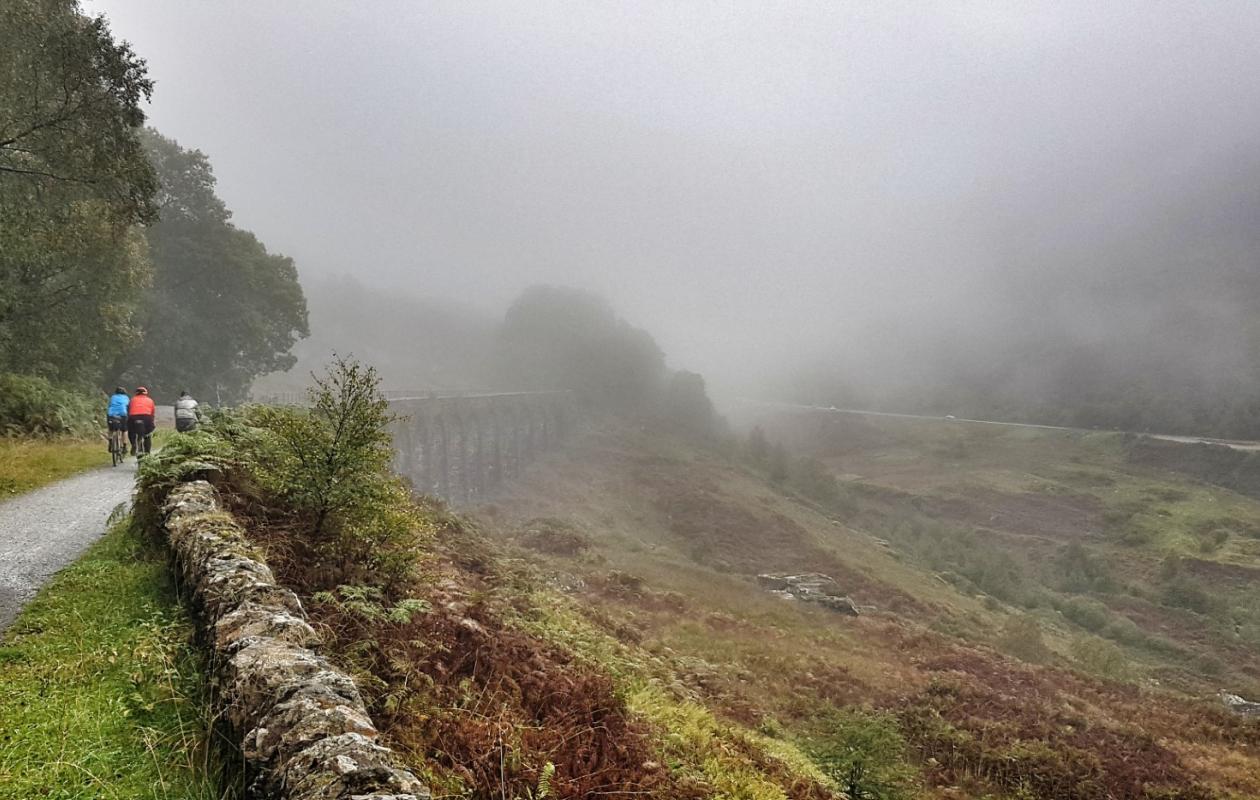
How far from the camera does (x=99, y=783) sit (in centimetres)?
320

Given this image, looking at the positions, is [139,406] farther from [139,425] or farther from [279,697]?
[279,697]

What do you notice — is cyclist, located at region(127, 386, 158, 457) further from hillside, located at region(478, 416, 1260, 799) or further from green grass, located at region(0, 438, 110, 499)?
hillside, located at region(478, 416, 1260, 799)

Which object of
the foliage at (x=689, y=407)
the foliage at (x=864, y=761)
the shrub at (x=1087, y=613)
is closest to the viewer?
the foliage at (x=864, y=761)

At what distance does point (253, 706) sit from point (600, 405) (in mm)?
93247

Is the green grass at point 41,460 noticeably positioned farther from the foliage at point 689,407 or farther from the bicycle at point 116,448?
the foliage at point 689,407

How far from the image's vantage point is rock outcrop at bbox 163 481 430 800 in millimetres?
2959

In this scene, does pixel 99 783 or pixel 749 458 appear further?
pixel 749 458

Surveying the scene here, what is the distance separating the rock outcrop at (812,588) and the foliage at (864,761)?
15.8 metres

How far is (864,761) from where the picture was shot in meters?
9.11

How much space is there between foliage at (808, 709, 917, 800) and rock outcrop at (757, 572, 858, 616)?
1577cm

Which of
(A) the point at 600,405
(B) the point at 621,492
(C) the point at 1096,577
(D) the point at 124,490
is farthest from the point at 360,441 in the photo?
(A) the point at 600,405

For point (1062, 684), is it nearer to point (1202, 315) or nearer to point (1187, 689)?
point (1187, 689)

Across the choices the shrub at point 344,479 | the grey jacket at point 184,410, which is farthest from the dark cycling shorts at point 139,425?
the shrub at point 344,479

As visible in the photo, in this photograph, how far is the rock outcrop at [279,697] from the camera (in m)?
2.96
